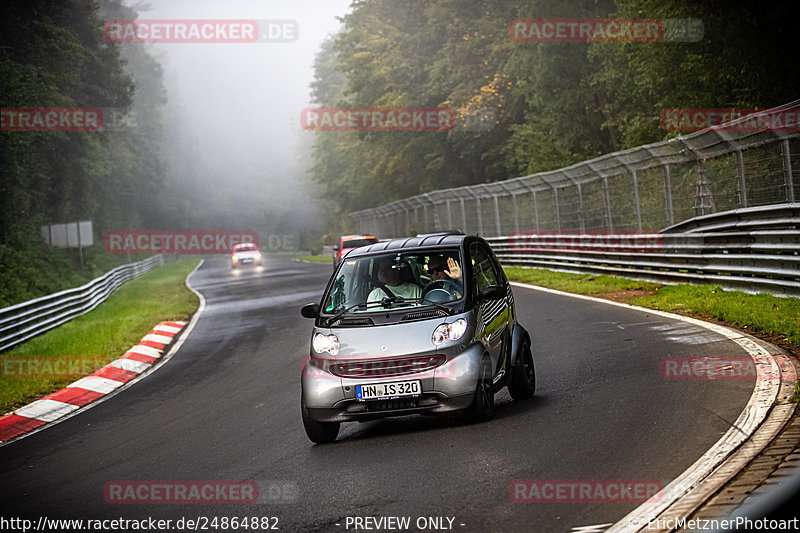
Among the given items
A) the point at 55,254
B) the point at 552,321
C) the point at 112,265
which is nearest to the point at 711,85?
the point at 552,321

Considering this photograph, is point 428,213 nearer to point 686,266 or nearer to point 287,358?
point 686,266

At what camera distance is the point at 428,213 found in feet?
135

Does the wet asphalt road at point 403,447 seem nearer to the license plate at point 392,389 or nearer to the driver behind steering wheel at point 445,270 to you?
the license plate at point 392,389

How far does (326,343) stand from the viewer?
7488 millimetres

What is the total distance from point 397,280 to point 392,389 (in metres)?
1.27

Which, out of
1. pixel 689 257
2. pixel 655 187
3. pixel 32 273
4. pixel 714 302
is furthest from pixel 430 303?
pixel 32 273

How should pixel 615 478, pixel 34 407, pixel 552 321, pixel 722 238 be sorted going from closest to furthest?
pixel 615 478 < pixel 34 407 < pixel 552 321 < pixel 722 238

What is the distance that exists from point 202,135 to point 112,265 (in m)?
126

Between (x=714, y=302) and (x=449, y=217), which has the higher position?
(x=449, y=217)

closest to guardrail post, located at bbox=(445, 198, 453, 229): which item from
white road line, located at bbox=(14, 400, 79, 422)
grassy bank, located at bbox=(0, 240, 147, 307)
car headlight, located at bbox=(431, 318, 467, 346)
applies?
grassy bank, located at bbox=(0, 240, 147, 307)

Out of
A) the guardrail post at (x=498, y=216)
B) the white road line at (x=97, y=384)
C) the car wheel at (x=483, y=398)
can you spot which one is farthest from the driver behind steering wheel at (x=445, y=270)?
the guardrail post at (x=498, y=216)

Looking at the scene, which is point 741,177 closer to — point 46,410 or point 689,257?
point 689,257

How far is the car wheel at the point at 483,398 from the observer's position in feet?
23.6

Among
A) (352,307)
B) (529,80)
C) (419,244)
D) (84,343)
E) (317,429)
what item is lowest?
(84,343)
